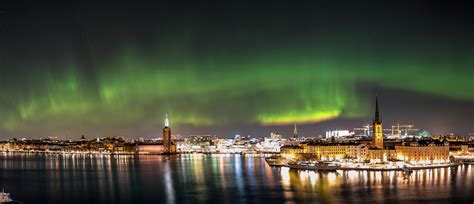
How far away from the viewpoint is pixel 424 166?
3722 centimetres

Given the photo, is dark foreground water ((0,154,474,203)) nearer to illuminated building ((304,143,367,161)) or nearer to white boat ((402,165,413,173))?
white boat ((402,165,413,173))

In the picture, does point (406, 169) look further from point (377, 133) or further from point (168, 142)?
point (168, 142)

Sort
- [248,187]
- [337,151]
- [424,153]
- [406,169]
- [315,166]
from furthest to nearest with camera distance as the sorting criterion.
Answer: [337,151] → [424,153] → [315,166] → [406,169] → [248,187]

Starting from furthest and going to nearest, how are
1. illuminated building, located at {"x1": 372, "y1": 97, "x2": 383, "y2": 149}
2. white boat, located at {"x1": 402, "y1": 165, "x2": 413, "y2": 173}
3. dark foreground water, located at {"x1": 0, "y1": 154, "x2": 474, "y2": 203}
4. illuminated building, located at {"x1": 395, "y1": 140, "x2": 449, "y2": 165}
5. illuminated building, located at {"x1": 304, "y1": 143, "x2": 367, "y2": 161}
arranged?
1. illuminated building, located at {"x1": 304, "y1": 143, "x2": 367, "y2": 161}
2. illuminated building, located at {"x1": 372, "y1": 97, "x2": 383, "y2": 149}
3. illuminated building, located at {"x1": 395, "y1": 140, "x2": 449, "y2": 165}
4. white boat, located at {"x1": 402, "y1": 165, "x2": 413, "y2": 173}
5. dark foreground water, located at {"x1": 0, "y1": 154, "x2": 474, "y2": 203}

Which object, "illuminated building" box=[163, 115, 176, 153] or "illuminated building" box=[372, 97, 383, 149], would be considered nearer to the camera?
"illuminated building" box=[372, 97, 383, 149]

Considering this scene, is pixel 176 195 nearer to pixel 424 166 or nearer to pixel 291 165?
pixel 291 165

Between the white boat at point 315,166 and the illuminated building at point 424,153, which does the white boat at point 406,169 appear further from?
the illuminated building at point 424,153

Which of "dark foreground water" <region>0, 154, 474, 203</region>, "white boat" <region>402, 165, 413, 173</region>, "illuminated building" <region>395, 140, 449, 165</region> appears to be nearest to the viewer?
"dark foreground water" <region>0, 154, 474, 203</region>

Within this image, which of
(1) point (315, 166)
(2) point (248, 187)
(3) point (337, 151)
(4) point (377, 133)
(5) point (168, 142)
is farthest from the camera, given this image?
(5) point (168, 142)

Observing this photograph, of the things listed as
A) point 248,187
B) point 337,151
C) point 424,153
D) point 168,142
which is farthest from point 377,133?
point 168,142

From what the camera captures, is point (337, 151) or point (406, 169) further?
point (337, 151)

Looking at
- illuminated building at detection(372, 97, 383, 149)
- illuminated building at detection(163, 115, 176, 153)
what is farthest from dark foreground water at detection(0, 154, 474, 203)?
illuminated building at detection(163, 115, 176, 153)

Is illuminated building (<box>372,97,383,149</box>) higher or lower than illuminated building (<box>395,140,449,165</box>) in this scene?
higher

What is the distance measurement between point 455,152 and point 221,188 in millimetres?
29701
